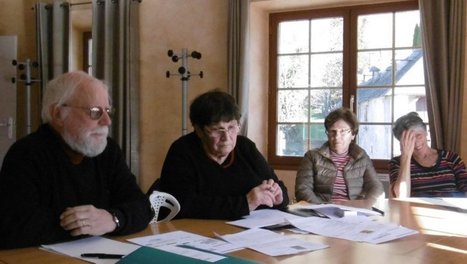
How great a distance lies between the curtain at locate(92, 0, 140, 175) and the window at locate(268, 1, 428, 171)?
1329 mm

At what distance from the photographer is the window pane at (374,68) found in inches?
180

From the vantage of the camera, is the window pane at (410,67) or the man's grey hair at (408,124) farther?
the window pane at (410,67)

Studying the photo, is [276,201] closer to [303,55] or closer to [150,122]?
[303,55]

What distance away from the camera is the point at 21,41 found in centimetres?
600

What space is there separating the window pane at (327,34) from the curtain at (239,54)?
2.00ft

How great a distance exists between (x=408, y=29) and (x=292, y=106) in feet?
3.87

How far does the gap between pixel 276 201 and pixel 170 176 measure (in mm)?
459

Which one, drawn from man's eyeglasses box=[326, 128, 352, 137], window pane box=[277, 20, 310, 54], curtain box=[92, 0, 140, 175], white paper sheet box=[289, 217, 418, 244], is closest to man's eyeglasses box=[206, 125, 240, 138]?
white paper sheet box=[289, 217, 418, 244]

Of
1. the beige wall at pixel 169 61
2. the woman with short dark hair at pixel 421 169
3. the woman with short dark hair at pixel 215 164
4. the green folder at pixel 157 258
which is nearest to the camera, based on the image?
the green folder at pixel 157 258

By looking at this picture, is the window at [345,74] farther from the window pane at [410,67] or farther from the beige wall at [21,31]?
the beige wall at [21,31]

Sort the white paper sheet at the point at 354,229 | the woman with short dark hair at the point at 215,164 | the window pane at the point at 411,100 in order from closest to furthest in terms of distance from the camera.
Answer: the white paper sheet at the point at 354,229
the woman with short dark hair at the point at 215,164
the window pane at the point at 411,100

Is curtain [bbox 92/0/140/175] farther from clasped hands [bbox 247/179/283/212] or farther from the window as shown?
clasped hands [bbox 247/179/283/212]

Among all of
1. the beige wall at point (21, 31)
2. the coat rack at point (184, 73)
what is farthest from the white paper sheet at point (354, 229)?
the beige wall at point (21, 31)

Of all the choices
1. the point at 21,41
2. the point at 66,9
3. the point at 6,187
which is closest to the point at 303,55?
the point at 66,9
